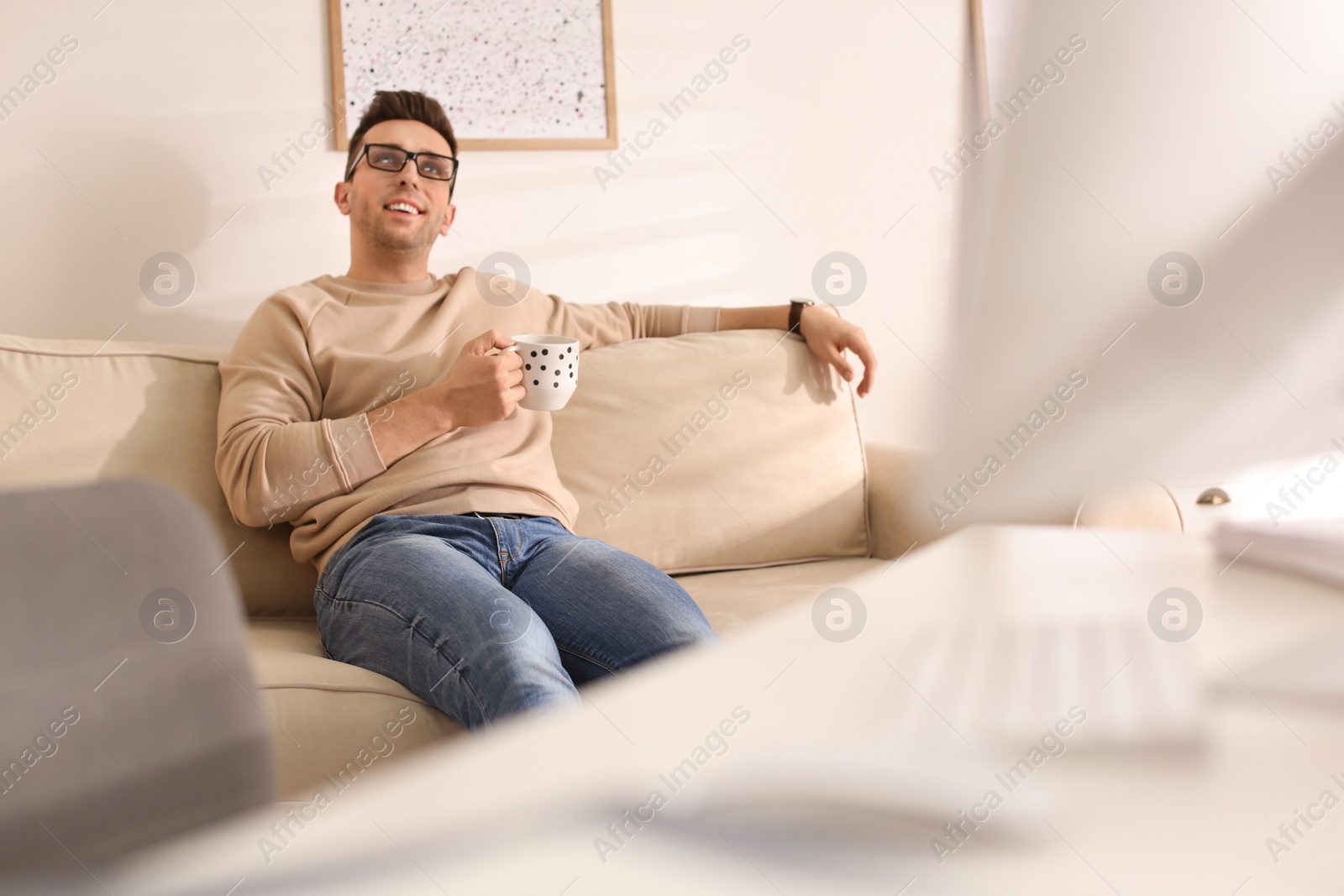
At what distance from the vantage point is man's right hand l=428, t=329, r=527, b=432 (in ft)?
4.27

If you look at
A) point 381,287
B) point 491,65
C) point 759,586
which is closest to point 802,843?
point 759,586

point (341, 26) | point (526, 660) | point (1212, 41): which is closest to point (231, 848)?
point (1212, 41)

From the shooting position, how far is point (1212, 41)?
4.1 inches

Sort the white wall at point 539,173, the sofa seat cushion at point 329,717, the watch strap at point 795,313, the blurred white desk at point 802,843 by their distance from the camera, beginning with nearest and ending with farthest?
the blurred white desk at point 802,843 < the sofa seat cushion at point 329,717 < the white wall at point 539,173 < the watch strap at point 795,313

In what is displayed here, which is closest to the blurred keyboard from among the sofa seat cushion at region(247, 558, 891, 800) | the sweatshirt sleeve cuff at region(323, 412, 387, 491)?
the sofa seat cushion at region(247, 558, 891, 800)

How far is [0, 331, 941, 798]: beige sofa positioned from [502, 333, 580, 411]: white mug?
0.31m

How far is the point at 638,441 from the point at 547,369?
0.37 meters

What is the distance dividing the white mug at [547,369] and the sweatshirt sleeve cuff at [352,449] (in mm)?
231

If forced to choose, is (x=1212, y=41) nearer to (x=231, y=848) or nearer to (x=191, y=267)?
(x=231, y=848)

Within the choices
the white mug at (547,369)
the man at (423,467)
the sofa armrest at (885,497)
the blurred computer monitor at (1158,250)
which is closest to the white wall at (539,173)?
the sofa armrest at (885,497)

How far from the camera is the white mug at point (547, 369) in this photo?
1291mm

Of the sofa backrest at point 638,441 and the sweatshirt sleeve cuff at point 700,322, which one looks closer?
the sofa backrest at point 638,441

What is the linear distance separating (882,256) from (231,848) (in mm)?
2504

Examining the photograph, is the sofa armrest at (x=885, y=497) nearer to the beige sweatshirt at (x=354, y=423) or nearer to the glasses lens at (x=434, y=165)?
the beige sweatshirt at (x=354, y=423)
